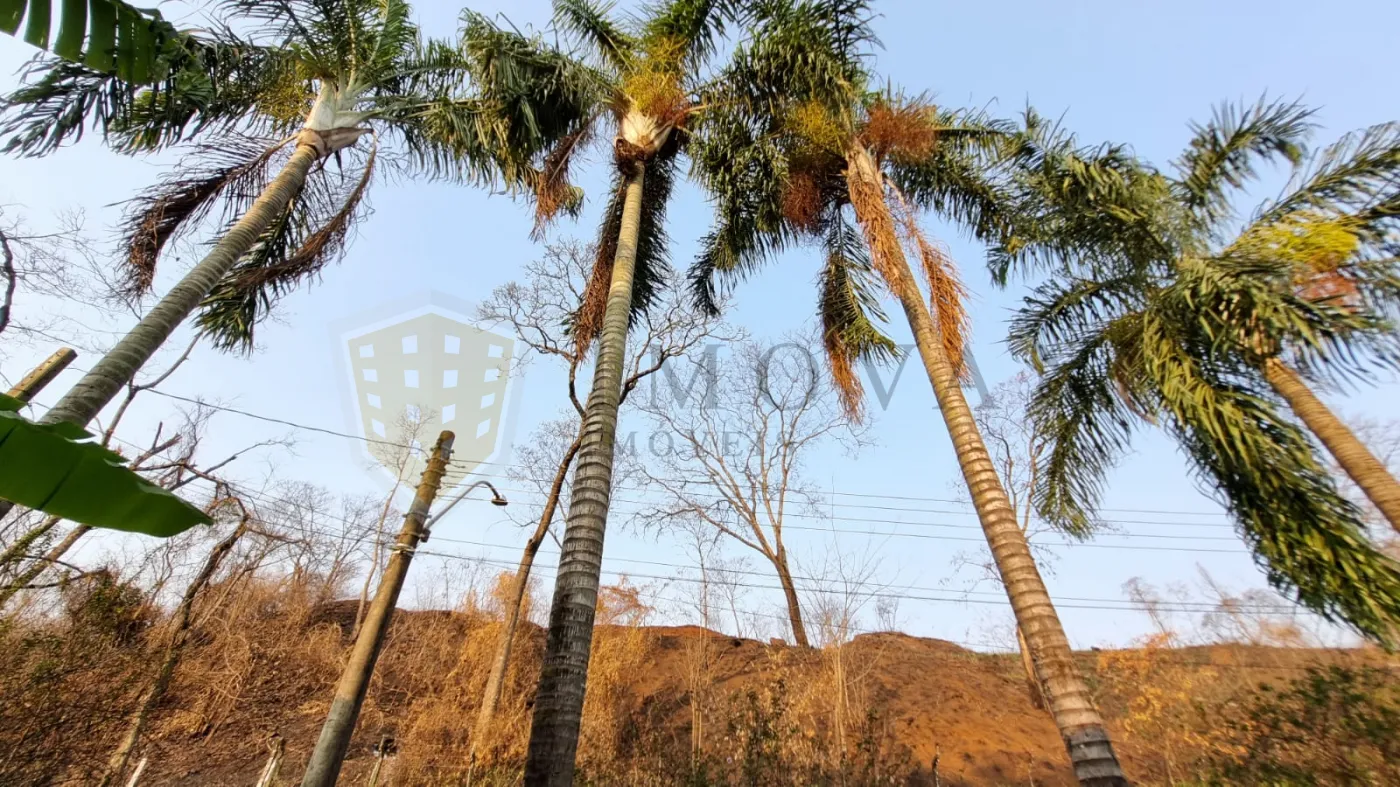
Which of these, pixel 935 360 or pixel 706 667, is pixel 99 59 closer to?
pixel 935 360

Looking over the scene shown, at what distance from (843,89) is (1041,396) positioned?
4517mm

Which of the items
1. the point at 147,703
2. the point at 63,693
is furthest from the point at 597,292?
the point at 147,703

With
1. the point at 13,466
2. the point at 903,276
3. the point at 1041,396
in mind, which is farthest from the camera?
the point at 1041,396

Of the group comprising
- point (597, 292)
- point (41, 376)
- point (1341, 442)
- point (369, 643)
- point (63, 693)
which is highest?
point (597, 292)

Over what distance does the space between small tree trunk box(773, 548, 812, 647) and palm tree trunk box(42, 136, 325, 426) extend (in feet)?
43.8

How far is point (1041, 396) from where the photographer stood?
7461 millimetres

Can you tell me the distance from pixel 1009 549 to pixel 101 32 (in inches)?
210

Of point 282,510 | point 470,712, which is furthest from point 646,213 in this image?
point 282,510

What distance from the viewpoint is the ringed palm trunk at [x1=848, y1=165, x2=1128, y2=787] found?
11.0 feet

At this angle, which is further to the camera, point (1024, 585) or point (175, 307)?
point (175, 307)

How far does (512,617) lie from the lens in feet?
38.2

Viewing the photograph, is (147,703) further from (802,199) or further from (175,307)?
(802,199)

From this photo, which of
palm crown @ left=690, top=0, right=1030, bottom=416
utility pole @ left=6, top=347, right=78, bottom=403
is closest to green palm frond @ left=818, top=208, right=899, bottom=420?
palm crown @ left=690, top=0, right=1030, bottom=416

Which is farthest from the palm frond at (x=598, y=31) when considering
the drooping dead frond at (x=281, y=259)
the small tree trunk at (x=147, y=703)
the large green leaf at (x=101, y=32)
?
the small tree trunk at (x=147, y=703)
